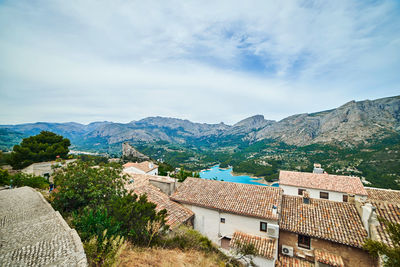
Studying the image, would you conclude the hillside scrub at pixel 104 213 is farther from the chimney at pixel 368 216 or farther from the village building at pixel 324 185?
the village building at pixel 324 185

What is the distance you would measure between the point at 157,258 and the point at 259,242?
7954mm

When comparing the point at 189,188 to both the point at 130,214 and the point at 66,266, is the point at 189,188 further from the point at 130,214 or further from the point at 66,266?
the point at 66,266

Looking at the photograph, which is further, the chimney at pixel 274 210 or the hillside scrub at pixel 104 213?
the chimney at pixel 274 210

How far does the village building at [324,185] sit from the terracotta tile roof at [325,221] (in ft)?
27.6

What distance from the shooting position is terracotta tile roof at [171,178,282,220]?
1202 cm

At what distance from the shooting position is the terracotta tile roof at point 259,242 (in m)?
9.96

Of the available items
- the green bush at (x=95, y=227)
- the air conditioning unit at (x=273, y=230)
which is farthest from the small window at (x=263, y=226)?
the green bush at (x=95, y=227)

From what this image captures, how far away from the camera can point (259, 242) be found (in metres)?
10.9

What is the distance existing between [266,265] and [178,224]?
5.25 meters

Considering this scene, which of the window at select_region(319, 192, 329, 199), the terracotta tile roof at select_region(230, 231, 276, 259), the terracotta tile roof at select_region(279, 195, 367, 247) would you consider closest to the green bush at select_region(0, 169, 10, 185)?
the terracotta tile roof at select_region(230, 231, 276, 259)

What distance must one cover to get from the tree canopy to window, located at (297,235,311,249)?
30.3 metres

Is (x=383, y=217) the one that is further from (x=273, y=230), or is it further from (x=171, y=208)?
(x=171, y=208)

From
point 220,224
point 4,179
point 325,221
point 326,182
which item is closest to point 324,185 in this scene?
point 326,182

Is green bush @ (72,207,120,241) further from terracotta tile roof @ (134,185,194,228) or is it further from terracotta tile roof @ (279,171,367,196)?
terracotta tile roof @ (279,171,367,196)
